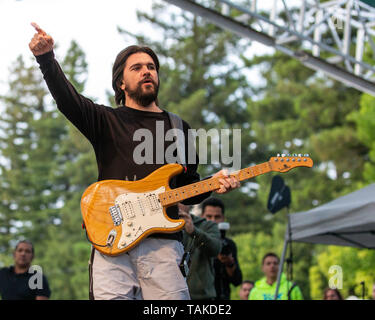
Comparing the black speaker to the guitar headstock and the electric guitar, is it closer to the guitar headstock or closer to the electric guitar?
the guitar headstock

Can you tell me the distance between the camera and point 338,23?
8.75 meters

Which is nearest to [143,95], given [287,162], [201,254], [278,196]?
[287,162]

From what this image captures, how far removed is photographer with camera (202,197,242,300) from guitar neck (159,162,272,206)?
108 inches

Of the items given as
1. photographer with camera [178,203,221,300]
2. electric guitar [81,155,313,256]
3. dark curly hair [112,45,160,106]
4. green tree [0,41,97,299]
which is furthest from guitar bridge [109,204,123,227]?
green tree [0,41,97,299]

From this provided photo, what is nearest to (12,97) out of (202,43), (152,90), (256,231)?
(202,43)

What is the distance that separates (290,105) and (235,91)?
363 cm

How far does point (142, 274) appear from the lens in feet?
9.71

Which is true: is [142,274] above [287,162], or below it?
below

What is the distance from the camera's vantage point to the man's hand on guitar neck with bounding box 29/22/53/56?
2973 mm

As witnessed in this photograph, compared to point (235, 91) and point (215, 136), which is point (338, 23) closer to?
point (215, 136)

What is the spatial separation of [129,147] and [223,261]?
3261mm

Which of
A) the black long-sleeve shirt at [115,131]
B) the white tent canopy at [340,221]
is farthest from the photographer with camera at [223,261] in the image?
the black long-sleeve shirt at [115,131]

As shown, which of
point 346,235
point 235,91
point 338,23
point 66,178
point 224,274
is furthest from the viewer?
point 66,178

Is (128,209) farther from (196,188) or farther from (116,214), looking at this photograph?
(196,188)
